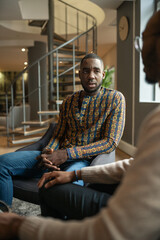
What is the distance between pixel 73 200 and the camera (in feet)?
3.18

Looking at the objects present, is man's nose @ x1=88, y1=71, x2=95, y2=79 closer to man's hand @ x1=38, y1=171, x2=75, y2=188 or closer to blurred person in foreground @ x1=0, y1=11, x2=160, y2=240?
man's hand @ x1=38, y1=171, x2=75, y2=188

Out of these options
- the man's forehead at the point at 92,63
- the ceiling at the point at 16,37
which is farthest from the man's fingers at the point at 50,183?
the ceiling at the point at 16,37

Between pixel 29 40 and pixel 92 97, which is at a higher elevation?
pixel 29 40

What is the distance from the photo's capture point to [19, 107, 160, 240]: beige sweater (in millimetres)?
488

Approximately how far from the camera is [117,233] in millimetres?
490

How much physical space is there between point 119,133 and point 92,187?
26.7 inches

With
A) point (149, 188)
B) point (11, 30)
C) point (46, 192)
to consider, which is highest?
point (11, 30)

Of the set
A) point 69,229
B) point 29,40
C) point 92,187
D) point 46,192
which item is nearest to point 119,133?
point 92,187

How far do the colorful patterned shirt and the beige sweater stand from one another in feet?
3.60

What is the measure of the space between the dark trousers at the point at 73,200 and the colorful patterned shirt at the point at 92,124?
0.55 meters

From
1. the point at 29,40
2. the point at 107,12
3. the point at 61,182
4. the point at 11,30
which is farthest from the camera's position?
the point at 29,40

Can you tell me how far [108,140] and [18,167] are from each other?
67 centimetres

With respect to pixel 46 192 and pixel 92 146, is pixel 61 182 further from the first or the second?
pixel 92 146

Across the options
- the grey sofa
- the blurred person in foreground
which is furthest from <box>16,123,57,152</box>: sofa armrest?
the blurred person in foreground
